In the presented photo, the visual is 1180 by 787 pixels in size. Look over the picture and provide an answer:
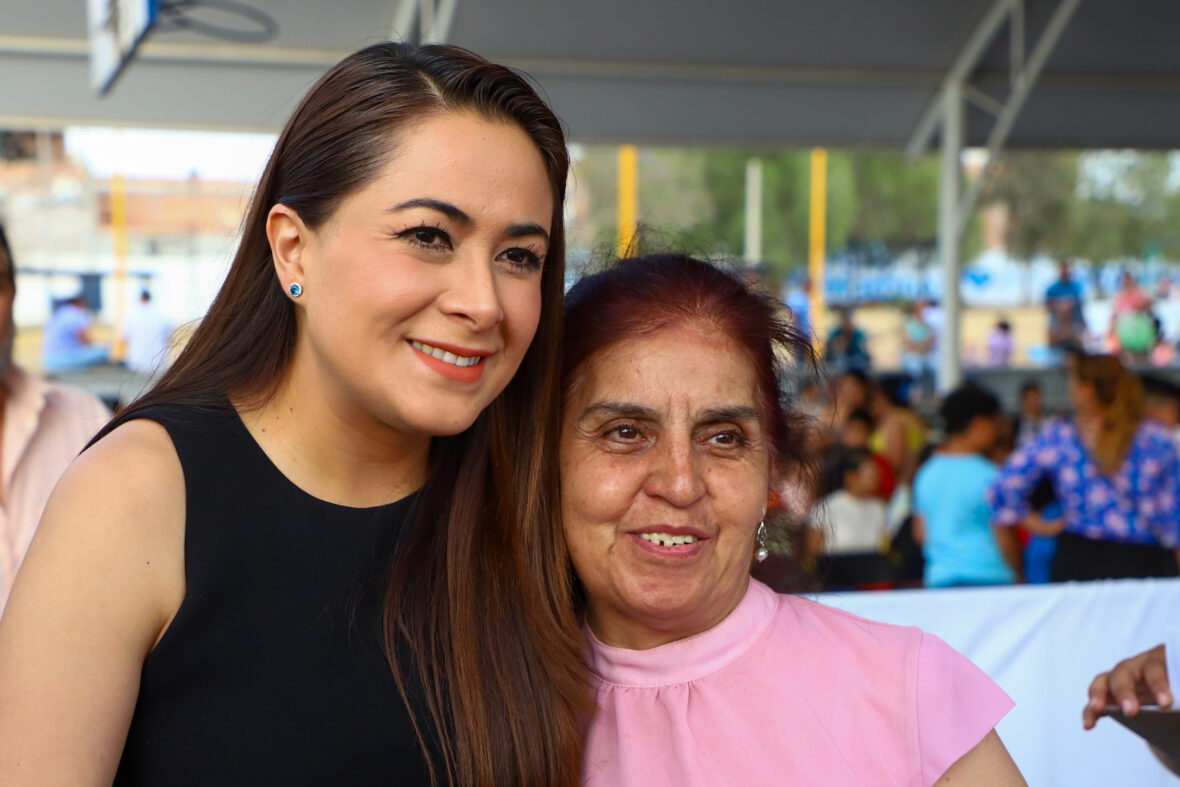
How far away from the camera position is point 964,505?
537 centimetres

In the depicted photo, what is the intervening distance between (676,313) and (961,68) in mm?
7676

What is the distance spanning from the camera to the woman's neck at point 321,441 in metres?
1.56

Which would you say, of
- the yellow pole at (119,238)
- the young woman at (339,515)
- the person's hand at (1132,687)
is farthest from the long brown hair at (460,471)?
the yellow pole at (119,238)

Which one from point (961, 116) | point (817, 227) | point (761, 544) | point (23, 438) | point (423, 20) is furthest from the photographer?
point (817, 227)

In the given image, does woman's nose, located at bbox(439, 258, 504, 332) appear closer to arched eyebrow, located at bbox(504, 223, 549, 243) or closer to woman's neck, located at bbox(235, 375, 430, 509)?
arched eyebrow, located at bbox(504, 223, 549, 243)

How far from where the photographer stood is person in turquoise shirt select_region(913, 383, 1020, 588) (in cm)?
537

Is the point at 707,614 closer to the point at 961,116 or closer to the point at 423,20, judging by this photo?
the point at 423,20

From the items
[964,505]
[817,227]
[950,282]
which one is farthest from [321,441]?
[817,227]

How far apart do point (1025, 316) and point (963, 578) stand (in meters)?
23.9

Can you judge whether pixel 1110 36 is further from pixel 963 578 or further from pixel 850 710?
pixel 850 710

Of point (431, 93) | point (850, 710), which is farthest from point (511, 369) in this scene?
point (850, 710)

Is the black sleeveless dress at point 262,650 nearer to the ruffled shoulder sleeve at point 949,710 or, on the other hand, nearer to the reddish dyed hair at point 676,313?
the reddish dyed hair at point 676,313

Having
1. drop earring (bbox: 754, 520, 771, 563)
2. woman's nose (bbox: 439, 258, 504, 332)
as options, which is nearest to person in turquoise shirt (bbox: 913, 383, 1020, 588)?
drop earring (bbox: 754, 520, 771, 563)

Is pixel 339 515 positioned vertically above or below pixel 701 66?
below
